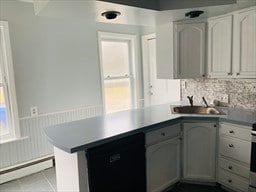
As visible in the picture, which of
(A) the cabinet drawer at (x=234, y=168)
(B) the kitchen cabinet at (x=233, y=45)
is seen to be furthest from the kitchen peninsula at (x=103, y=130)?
(B) the kitchen cabinet at (x=233, y=45)

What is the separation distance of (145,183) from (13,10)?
107 inches

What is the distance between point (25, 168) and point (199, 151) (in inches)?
92.9

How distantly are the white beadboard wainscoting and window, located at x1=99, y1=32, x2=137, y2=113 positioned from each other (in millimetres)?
969

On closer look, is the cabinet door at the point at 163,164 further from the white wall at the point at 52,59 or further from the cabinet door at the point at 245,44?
the white wall at the point at 52,59

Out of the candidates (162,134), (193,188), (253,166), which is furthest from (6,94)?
(253,166)

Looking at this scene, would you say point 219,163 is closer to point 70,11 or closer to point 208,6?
point 208,6

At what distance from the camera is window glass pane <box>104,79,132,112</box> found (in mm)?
4031

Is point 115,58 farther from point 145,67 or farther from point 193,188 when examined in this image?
point 193,188

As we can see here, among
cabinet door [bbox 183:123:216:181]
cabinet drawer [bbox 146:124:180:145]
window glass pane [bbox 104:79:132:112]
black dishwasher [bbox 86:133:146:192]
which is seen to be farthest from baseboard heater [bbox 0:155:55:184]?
cabinet door [bbox 183:123:216:181]

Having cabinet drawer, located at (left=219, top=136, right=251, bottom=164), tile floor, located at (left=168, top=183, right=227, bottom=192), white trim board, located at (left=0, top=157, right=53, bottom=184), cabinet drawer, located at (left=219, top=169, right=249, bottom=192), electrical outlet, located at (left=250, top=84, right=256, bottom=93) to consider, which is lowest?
tile floor, located at (left=168, top=183, right=227, bottom=192)

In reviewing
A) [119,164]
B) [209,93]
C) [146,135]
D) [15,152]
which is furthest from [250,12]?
[15,152]

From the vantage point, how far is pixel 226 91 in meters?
2.90

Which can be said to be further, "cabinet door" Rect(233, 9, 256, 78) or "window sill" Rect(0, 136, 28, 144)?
"window sill" Rect(0, 136, 28, 144)

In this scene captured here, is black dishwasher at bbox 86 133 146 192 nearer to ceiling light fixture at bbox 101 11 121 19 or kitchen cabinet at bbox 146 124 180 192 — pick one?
kitchen cabinet at bbox 146 124 180 192
